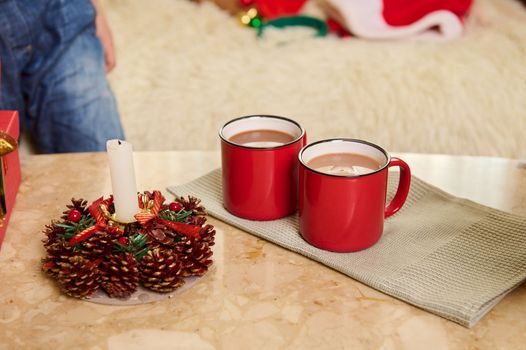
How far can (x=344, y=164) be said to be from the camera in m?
0.83

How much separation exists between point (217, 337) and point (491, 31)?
139cm

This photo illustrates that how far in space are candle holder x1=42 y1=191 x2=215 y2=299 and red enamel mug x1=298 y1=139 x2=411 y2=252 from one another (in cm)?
12

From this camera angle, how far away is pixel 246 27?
1.92 metres

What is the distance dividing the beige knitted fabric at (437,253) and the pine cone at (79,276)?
205 mm

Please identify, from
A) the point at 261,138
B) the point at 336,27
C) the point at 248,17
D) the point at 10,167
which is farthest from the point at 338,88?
Result: the point at 10,167

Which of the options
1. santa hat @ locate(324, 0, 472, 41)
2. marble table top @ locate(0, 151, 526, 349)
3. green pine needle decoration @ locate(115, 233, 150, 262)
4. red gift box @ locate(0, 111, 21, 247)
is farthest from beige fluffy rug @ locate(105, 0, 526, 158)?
green pine needle decoration @ locate(115, 233, 150, 262)

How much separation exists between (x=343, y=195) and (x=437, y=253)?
0.13m

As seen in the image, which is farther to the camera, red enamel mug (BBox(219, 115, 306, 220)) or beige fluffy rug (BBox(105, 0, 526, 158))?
beige fluffy rug (BBox(105, 0, 526, 158))

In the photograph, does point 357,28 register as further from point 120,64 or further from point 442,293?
point 442,293

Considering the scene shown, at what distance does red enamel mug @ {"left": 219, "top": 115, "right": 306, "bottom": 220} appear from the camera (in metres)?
0.84

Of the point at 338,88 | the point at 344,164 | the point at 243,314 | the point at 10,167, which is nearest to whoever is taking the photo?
the point at 243,314

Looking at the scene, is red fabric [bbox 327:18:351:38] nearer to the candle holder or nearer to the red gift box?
the red gift box

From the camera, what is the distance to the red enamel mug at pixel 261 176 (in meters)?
0.84

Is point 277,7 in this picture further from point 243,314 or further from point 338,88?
point 243,314
